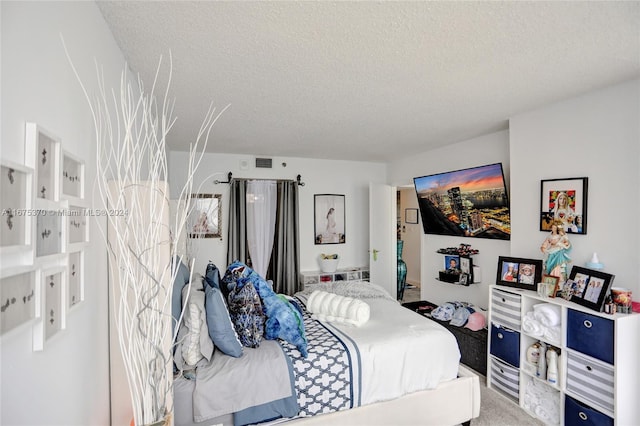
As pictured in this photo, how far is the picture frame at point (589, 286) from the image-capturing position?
1947 millimetres

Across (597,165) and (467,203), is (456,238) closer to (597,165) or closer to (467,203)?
(467,203)

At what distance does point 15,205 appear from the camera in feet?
2.39

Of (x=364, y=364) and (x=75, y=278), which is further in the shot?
(x=364, y=364)

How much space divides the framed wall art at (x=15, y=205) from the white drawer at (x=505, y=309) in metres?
2.94

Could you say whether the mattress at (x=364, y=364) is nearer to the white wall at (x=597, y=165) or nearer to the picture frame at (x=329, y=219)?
the white wall at (x=597, y=165)

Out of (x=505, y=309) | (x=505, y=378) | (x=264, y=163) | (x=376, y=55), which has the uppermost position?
(x=376, y=55)

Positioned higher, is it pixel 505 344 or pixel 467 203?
pixel 467 203


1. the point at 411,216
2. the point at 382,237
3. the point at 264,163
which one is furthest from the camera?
the point at 411,216

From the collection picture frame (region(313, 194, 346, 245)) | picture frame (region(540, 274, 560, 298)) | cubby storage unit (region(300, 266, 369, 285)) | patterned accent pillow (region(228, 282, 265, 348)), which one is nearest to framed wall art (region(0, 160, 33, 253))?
patterned accent pillow (region(228, 282, 265, 348))

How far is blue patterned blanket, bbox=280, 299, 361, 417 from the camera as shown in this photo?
188 cm

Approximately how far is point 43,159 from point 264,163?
368 cm

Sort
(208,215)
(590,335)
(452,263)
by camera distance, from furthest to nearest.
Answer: (208,215), (452,263), (590,335)

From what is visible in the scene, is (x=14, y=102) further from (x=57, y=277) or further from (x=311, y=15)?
(x=311, y=15)

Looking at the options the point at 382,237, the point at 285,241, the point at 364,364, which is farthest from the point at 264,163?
the point at 364,364
